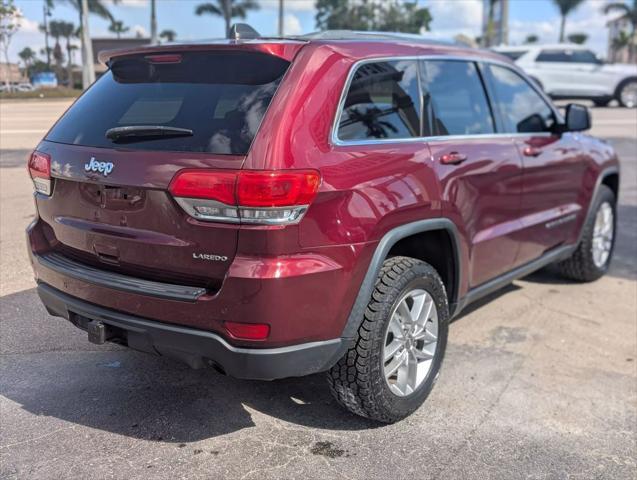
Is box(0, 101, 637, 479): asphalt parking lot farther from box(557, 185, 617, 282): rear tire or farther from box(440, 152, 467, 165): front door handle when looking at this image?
box(440, 152, 467, 165): front door handle

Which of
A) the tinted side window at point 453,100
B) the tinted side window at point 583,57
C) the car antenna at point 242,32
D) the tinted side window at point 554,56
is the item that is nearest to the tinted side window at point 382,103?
the tinted side window at point 453,100

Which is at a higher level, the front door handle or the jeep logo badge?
the jeep logo badge

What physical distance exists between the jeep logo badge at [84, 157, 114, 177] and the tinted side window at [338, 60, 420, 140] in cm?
102

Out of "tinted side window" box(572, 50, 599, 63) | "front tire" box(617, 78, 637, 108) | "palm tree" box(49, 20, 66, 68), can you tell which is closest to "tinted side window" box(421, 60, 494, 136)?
"tinted side window" box(572, 50, 599, 63)

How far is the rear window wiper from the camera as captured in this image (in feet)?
8.85

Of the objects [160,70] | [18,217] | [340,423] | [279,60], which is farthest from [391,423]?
[18,217]

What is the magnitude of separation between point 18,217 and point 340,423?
5296mm

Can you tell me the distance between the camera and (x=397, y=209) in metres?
2.95

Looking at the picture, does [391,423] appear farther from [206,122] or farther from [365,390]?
[206,122]

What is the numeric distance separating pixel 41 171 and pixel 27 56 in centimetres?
10898

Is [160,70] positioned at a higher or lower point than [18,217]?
higher

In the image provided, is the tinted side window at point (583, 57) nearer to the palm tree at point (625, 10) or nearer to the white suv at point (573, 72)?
the white suv at point (573, 72)

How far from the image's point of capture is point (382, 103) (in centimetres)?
320

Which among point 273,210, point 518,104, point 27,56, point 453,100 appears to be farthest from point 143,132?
point 27,56
